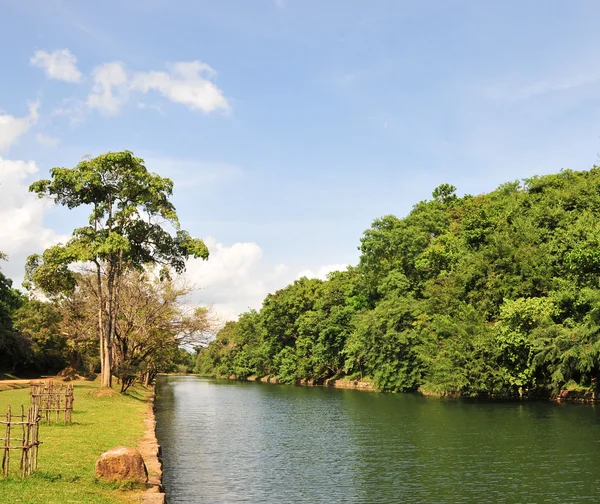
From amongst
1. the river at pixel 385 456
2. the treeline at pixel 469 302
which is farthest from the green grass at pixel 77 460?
the treeline at pixel 469 302

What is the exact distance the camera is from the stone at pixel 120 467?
13188mm

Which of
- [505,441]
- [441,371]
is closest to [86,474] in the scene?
[505,441]

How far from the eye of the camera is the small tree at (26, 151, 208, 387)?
116 feet

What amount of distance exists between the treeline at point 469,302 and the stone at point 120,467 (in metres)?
34.6

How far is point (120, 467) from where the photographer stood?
13.3 meters

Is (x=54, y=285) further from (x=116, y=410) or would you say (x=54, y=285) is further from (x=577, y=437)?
(x=577, y=437)

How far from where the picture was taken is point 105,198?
122 feet

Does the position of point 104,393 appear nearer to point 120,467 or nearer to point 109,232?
point 109,232

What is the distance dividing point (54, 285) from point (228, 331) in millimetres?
95514

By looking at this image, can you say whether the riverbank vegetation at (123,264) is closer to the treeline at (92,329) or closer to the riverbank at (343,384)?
the treeline at (92,329)

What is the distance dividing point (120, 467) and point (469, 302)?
149ft

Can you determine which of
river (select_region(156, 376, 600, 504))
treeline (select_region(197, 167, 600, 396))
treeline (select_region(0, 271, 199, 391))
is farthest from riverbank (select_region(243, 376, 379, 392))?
river (select_region(156, 376, 600, 504))

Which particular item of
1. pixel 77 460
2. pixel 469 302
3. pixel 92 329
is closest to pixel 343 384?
pixel 469 302

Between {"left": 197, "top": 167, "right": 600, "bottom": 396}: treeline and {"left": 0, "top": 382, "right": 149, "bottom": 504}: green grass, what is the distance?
3009 centimetres
